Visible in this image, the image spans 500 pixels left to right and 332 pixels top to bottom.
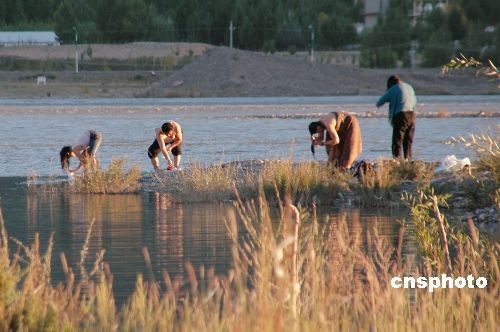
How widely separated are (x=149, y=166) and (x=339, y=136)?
7189 millimetres

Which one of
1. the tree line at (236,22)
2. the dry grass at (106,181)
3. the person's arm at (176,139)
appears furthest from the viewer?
the tree line at (236,22)

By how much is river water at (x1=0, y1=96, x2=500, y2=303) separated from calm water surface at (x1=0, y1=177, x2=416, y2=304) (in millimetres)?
12

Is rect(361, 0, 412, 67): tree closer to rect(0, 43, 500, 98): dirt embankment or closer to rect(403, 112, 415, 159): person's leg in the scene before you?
rect(0, 43, 500, 98): dirt embankment

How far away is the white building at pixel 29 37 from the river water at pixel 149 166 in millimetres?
56553

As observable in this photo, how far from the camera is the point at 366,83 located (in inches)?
3408

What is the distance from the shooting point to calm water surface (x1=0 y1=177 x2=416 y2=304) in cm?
1191

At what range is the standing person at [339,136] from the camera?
18109 mm

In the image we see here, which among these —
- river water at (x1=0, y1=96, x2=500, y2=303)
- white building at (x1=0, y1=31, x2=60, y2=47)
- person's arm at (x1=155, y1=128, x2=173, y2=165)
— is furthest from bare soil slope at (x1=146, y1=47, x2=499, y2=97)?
person's arm at (x1=155, y1=128, x2=173, y2=165)

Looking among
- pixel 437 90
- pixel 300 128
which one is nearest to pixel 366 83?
pixel 437 90

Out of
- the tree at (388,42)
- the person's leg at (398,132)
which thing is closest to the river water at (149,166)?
the person's leg at (398,132)

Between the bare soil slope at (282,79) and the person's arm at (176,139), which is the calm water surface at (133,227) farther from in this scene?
the bare soil slope at (282,79)

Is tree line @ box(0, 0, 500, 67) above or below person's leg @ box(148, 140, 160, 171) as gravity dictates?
above

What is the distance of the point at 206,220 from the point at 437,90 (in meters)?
68.5

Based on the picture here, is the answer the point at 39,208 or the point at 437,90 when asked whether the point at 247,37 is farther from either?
the point at 39,208
